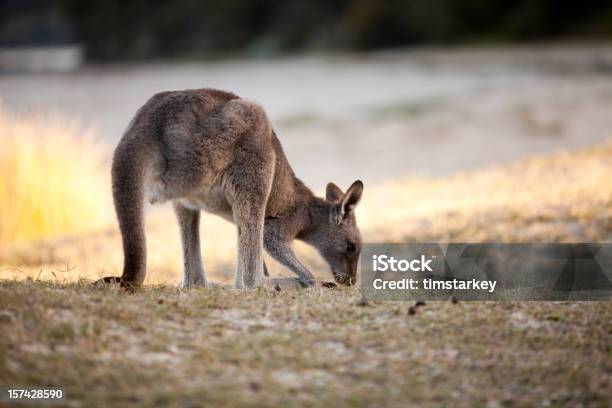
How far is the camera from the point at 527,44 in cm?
2802

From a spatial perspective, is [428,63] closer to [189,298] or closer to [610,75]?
[610,75]

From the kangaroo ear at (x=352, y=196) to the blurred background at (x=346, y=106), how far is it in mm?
1858

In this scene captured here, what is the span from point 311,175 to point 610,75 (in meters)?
8.69

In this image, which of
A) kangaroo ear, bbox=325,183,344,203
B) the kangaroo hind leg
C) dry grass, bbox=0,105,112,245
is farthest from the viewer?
dry grass, bbox=0,105,112,245

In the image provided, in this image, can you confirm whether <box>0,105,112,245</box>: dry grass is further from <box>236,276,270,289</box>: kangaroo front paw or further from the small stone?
the small stone

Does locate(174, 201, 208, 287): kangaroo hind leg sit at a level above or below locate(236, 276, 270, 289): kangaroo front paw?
above

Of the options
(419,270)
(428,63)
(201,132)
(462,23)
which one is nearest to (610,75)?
(428,63)

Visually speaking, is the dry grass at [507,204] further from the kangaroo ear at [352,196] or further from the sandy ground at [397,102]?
the sandy ground at [397,102]

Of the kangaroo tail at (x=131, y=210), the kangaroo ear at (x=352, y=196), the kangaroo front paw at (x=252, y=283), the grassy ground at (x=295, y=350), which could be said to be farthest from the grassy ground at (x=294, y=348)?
the kangaroo ear at (x=352, y=196)

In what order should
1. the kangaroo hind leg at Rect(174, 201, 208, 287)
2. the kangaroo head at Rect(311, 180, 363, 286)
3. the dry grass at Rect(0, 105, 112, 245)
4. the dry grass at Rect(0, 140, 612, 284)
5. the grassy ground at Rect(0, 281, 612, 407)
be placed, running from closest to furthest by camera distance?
the grassy ground at Rect(0, 281, 612, 407) → the kangaroo hind leg at Rect(174, 201, 208, 287) → the kangaroo head at Rect(311, 180, 363, 286) → the dry grass at Rect(0, 140, 612, 284) → the dry grass at Rect(0, 105, 112, 245)

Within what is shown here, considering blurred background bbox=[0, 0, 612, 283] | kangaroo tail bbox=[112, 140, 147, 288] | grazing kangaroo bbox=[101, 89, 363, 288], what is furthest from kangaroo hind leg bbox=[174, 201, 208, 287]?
kangaroo tail bbox=[112, 140, 147, 288]

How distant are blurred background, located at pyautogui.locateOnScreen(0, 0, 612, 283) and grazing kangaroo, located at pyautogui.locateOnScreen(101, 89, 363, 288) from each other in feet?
3.28

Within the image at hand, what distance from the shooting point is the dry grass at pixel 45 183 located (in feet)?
36.1

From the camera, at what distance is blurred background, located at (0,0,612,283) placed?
962 cm
